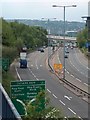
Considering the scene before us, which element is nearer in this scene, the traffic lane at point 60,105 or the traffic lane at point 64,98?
the traffic lane at point 60,105

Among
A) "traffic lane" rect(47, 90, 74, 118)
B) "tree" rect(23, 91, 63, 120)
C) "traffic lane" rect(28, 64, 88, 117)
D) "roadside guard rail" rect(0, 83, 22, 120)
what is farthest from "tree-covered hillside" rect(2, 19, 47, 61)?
"roadside guard rail" rect(0, 83, 22, 120)

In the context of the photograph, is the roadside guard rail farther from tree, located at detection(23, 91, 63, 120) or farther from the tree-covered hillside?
the tree-covered hillside

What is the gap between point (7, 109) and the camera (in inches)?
213

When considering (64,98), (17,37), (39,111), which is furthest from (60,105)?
(17,37)

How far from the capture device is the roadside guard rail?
15.2ft

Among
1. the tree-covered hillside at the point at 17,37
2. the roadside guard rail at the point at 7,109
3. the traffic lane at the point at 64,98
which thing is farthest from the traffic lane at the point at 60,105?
the roadside guard rail at the point at 7,109

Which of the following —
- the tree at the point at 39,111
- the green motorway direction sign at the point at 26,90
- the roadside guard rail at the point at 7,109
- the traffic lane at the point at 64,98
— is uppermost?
the roadside guard rail at the point at 7,109

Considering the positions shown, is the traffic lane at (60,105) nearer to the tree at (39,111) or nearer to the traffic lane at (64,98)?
the traffic lane at (64,98)

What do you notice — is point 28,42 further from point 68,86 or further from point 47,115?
point 47,115

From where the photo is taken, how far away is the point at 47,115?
46.0ft

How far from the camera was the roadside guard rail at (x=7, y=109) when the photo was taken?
4639 millimetres

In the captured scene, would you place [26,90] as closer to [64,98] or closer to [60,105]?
[60,105]

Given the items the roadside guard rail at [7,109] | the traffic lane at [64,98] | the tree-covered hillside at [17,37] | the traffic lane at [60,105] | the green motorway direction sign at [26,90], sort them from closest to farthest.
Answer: the roadside guard rail at [7,109]
the green motorway direction sign at [26,90]
the traffic lane at [60,105]
the traffic lane at [64,98]
the tree-covered hillside at [17,37]

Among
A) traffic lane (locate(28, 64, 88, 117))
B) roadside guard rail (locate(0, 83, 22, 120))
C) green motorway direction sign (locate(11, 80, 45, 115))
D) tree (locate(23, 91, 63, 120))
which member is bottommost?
traffic lane (locate(28, 64, 88, 117))
